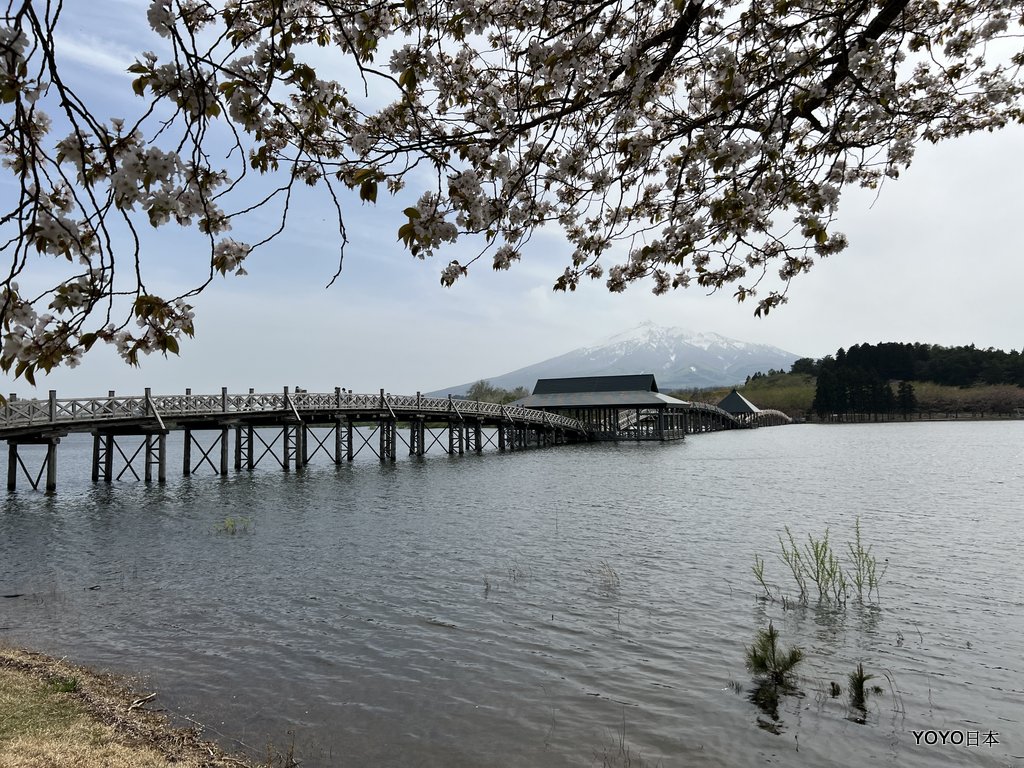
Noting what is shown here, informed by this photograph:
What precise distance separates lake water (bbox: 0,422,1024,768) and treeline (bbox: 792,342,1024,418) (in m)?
126

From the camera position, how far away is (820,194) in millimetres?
5289

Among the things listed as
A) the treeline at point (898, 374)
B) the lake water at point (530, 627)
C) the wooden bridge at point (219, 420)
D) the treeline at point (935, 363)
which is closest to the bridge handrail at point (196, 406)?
the wooden bridge at point (219, 420)

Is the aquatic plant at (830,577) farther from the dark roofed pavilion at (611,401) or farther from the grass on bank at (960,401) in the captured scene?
the grass on bank at (960,401)

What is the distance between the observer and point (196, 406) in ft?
118

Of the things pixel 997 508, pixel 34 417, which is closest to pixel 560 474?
pixel 997 508

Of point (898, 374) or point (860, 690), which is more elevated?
point (898, 374)

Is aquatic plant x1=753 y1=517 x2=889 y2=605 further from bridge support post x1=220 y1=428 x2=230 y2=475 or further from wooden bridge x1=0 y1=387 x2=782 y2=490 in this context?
bridge support post x1=220 y1=428 x2=230 y2=475

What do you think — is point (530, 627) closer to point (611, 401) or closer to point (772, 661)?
point (772, 661)

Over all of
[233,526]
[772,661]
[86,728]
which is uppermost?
[86,728]

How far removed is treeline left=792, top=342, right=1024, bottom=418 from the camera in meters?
135

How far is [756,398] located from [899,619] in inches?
6627

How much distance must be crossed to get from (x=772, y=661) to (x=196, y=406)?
35.4m

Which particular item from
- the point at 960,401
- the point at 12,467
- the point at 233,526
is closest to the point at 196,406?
the point at 12,467

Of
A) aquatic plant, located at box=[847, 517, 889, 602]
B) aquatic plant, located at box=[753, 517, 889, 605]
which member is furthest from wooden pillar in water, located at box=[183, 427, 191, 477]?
aquatic plant, located at box=[847, 517, 889, 602]
